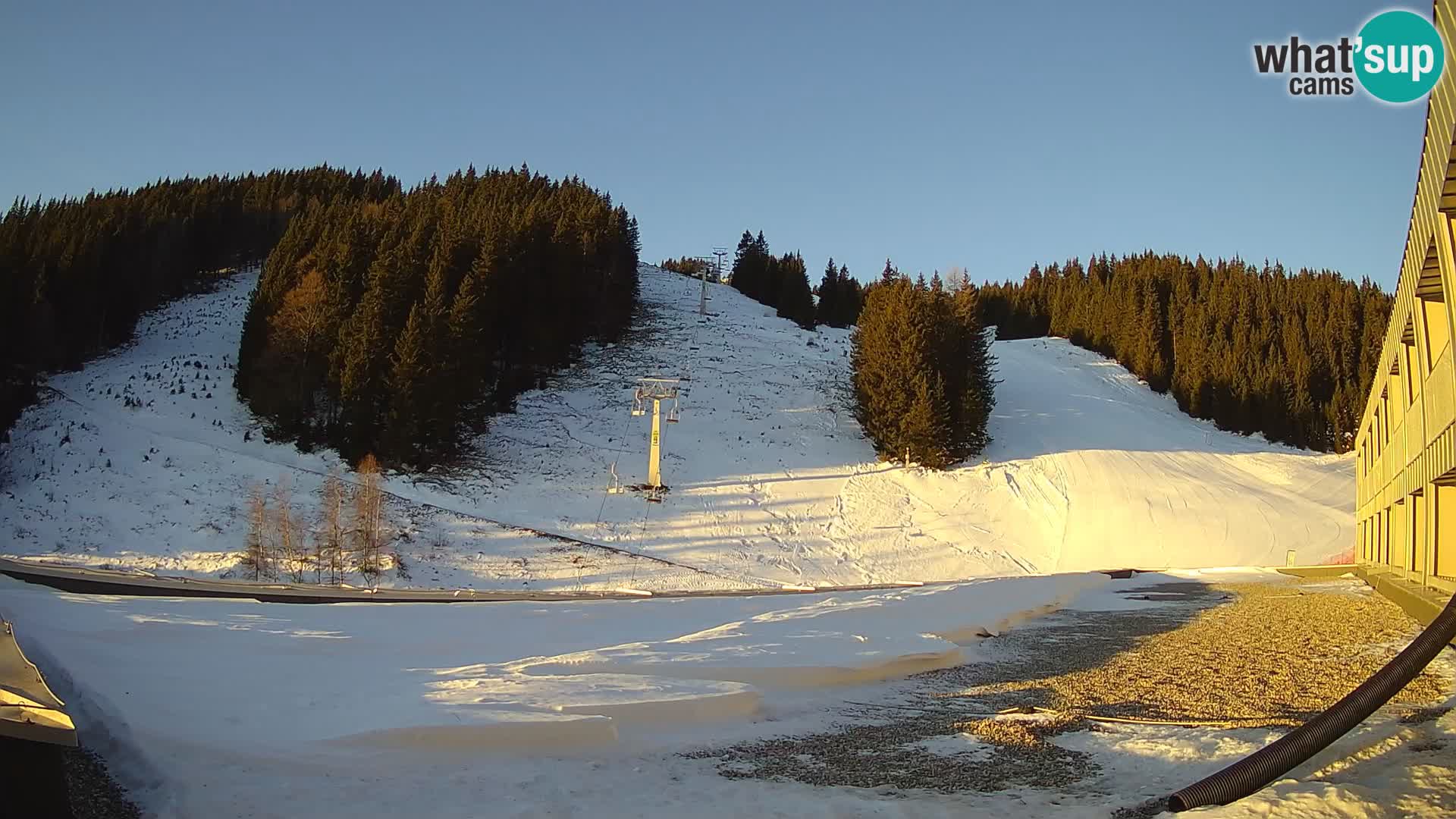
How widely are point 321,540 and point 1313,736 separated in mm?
24475

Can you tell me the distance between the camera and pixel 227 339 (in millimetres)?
44906

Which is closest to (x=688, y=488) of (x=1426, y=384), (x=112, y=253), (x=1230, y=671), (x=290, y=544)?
A: (x=290, y=544)

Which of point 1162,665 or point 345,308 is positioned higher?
point 345,308

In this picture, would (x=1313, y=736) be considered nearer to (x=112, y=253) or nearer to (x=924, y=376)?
(x=924, y=376)

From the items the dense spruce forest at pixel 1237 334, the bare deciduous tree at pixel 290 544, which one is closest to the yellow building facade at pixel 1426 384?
the bare deciduous tree at pixel 290 544

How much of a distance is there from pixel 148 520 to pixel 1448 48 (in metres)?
29.2

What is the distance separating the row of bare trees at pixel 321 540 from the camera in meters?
23.5

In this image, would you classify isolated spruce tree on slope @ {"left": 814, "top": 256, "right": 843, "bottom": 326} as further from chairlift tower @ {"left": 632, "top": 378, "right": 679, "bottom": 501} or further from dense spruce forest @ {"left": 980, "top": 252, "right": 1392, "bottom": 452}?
chairlift tower @ {"left": 632, "top": 378, "right": 679, "bottom": 501}

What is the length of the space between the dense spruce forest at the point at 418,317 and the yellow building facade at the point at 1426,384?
91.6ft

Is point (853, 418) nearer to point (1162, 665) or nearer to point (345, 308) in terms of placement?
point (345, 308)

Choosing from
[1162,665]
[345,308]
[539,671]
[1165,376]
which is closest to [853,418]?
[345,308]

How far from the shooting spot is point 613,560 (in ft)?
88.1

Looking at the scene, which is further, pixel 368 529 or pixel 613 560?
pixel 613 560

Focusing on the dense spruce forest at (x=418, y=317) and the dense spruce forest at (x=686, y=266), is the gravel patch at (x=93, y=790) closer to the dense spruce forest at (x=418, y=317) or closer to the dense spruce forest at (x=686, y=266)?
the dense spruce forest at (x=418, y=317)
